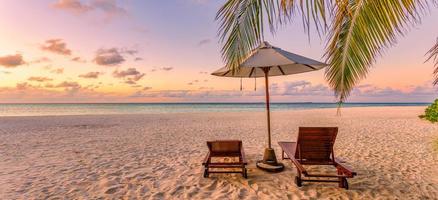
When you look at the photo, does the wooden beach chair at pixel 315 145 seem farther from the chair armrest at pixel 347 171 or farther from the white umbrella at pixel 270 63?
the white umbrella at pixel 270 63

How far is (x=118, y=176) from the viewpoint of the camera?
15.9 feet

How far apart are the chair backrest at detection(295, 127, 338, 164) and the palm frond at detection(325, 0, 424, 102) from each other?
1.22 m

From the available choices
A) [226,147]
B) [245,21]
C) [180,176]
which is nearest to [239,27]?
[245,21]

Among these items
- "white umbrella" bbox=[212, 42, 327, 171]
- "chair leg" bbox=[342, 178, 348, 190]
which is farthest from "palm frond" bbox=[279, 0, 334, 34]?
"chair leg" bbox=[342, 178, 348, 190]

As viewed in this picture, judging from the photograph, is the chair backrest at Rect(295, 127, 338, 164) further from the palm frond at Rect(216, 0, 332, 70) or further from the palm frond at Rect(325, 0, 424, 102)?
the palm frond at Rect(216, 0, 332, 70)

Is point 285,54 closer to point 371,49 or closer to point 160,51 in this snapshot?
point 371,49

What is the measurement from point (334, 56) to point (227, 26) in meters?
1.50

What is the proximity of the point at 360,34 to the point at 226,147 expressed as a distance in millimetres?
3073

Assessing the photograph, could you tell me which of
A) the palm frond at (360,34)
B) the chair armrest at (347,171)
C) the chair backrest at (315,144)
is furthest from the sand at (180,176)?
the palm frond at (360,34)

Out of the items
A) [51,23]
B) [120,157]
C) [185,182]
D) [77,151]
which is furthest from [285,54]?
[51,23]

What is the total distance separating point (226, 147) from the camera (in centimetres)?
490

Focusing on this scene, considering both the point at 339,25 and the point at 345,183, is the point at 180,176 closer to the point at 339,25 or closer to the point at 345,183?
the point at 345,183

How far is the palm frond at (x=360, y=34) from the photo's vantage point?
2.14 m

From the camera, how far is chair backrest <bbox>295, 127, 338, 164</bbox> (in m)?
4.21
